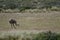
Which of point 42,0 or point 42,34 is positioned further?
point 42,0

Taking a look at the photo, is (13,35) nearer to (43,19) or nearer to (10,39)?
(10,39)

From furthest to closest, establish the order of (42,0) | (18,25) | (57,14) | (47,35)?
(42,0), (57,14), (18,25), (47,35)

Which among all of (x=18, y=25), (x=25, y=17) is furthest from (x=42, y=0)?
(x=18, y=25)

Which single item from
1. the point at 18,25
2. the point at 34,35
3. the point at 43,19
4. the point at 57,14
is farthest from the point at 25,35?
the point at 57,14

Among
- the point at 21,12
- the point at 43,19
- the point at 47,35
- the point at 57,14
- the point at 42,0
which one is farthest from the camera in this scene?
the point at 42,0

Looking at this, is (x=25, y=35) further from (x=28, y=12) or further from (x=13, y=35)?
(x=28, y=12)

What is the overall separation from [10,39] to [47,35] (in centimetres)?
217

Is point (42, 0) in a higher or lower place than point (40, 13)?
lower

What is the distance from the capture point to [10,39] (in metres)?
17.5

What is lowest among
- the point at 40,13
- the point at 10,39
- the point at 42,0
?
the point at 42,0

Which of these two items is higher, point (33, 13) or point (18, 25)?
point (18, 25)

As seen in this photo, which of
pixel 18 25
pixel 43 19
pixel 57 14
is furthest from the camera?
pixel 57 14

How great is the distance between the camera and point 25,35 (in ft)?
57.6

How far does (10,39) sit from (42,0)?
30.7m
